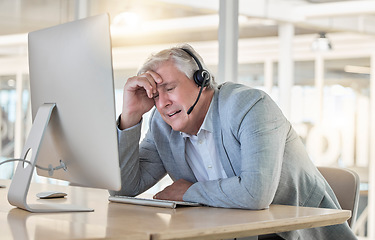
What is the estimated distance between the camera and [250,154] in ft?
6.22

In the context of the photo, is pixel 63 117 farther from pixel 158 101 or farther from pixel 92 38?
pixel 158 101

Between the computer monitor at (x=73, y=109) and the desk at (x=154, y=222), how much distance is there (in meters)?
0.10

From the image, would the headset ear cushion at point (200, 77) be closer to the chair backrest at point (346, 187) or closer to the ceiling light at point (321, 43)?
the chair backrest at point (346, 187)

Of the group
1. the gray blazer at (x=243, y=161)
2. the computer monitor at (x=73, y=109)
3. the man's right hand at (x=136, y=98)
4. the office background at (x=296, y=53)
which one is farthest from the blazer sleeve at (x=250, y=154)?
the office background at (x=296, y=53)

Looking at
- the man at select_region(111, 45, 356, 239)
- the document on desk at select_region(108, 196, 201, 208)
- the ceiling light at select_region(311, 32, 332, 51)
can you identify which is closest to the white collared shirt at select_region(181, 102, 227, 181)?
the man at select_region(111, 45, 356, 239)

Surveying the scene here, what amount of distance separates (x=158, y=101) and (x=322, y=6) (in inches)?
80.7

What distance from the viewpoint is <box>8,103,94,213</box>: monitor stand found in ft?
5.63

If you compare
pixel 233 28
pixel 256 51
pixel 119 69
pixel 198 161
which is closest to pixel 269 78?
pixel 256 51

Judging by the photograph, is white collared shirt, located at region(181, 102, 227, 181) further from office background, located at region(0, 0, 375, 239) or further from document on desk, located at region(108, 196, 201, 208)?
office background, located at region(0, 0, 375, 239)

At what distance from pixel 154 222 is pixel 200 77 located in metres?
0.78

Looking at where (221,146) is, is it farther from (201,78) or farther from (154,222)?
(154,222)

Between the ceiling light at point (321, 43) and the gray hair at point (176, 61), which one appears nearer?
the gray hair at point (176, 61)

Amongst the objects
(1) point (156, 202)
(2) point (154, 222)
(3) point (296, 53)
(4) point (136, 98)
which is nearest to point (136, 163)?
(4) point (136, 98)

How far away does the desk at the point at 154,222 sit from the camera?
1365mm
